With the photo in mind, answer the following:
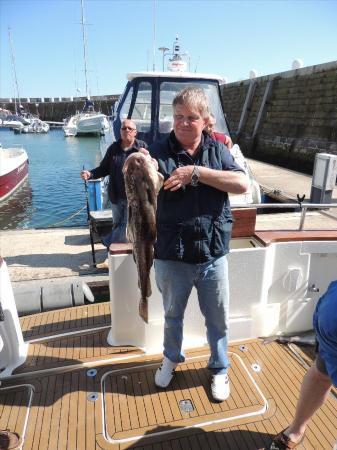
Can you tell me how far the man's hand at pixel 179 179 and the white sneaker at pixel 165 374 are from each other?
1545 mm

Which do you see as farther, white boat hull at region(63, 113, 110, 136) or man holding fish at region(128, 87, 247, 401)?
white boat hull at region(63, 113, 110, 136)

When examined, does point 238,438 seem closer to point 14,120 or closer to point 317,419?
point 317,419

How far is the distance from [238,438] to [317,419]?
0.63 metres

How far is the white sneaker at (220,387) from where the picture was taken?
2.57 m

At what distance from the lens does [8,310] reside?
2.86 metres

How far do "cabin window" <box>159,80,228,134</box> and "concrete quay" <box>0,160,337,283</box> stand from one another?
7.64 ft

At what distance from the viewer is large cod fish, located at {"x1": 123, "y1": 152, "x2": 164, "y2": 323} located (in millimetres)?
1762

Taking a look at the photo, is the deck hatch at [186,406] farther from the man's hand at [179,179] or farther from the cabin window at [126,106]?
the cabin window at [126,106]

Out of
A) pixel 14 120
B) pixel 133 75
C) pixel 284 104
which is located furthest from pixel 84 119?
pixel 133 75

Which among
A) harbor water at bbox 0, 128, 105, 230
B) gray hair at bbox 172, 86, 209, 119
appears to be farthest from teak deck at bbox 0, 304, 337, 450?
harbor water at bbox 0, 128, 105, 230

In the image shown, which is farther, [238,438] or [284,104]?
[284,104]

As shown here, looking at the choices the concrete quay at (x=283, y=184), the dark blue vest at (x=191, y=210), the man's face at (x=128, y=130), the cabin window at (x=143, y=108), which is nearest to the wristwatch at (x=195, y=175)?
the dark blue vest at (x=191, y=210)

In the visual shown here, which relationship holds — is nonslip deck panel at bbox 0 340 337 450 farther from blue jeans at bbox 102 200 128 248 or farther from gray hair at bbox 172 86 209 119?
gray hair at bbox 172 86 209 119

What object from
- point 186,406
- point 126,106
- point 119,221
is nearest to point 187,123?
point 186,406
